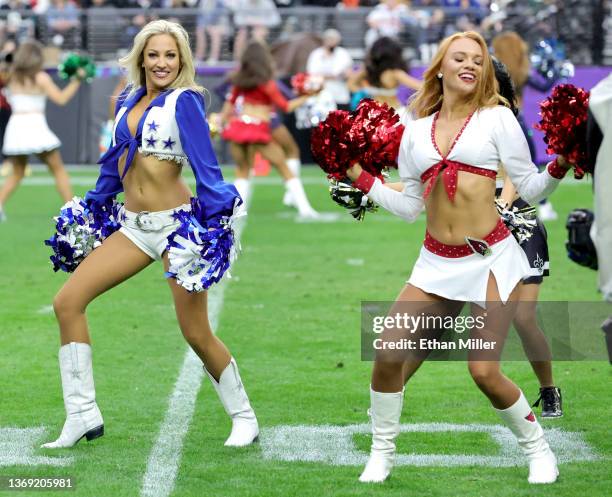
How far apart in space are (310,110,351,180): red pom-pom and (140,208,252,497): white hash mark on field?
0.64 meters

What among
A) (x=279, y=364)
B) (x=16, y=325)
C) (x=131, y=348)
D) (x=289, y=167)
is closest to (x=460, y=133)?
(x=279, y=364)

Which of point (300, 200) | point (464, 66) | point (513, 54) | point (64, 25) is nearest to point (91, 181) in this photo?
point (64, 25)

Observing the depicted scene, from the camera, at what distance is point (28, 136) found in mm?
14344

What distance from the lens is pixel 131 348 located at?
25.8 feet

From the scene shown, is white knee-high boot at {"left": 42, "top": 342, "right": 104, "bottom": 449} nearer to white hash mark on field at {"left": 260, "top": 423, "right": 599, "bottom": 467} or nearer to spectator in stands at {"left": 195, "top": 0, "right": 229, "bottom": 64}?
white hash mark on field at {"left": 260, "top": 423, "right": 599, "bottom": 467}

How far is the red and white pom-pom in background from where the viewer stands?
509 cm

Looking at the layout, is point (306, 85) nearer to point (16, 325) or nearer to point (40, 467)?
point (16, 325)

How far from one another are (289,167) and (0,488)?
1071 cm

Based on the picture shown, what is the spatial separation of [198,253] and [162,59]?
0.83m

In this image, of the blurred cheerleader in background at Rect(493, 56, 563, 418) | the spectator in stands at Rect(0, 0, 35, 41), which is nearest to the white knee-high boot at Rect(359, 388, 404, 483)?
the blurred cheerleader in background at Rect(493, 56, 563, 418)

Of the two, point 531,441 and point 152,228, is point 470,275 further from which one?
point 152,228

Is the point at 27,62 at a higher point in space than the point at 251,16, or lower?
higher

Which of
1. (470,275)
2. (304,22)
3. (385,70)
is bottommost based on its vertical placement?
(304,22)

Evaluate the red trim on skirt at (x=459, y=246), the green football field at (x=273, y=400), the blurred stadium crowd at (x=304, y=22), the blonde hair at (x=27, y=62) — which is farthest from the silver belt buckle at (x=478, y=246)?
the blurred stadium crowd at (x=304, y=22)
